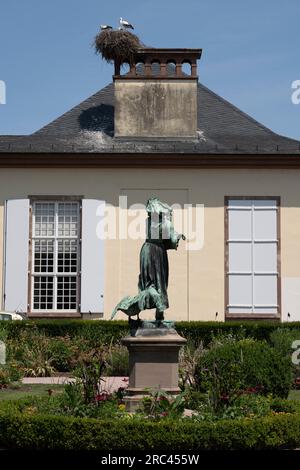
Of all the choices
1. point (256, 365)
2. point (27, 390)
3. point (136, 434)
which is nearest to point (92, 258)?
point (27, 390)

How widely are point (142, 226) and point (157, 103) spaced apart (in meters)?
3.73

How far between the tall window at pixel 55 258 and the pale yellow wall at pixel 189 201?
28.0 inches

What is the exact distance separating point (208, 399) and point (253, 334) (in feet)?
30.5

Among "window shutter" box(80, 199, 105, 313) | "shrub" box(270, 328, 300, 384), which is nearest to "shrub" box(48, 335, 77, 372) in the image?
"window shutter" box(80, 199, 105, 313)

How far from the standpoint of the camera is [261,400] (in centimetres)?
1060

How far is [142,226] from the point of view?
2153 cm

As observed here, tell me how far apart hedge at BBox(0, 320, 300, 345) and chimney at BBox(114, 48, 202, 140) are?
5.94 metres

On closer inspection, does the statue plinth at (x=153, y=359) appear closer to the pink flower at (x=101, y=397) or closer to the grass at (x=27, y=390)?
the pink flower at (x=101, y=397)

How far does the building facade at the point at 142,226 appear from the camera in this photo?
21453 millimetres

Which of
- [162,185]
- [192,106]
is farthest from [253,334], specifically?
[192,106]

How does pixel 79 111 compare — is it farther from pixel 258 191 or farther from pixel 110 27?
pixel 258 191

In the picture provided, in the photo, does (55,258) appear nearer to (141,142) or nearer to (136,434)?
(141,142)

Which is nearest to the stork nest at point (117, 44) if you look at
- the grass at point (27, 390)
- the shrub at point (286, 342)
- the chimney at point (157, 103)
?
the chimney at point (157, 103)
